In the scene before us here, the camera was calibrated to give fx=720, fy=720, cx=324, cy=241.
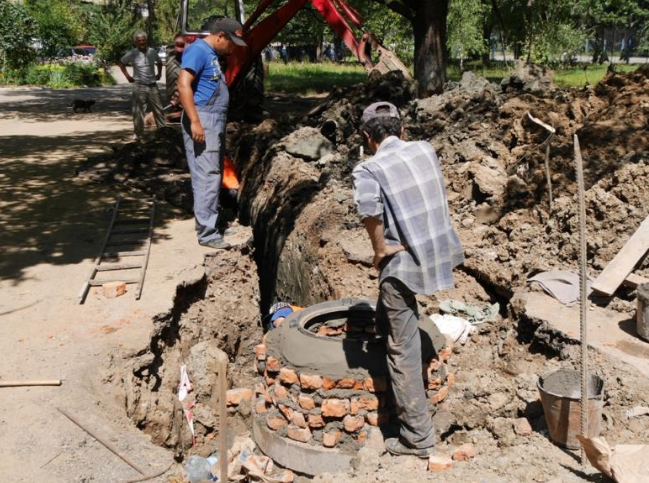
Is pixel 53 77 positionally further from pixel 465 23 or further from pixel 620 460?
pixel 620 460

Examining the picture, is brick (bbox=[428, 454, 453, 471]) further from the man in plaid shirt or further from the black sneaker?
the black sneaker

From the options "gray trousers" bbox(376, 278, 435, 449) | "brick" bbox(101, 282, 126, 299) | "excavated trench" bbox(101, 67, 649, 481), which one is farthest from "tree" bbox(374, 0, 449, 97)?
"gray trousers" bbox(376, 278, 435, 449)

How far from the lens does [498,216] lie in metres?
7.49

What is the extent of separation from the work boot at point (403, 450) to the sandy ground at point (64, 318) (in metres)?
1.33

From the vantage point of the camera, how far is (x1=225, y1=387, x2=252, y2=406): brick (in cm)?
565

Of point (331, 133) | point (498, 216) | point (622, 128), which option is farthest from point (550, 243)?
point (331, 133)

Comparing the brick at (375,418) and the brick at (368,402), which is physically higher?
the brick at (368,402)

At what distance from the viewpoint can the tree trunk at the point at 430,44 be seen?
43.9 feet

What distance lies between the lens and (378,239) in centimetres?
402

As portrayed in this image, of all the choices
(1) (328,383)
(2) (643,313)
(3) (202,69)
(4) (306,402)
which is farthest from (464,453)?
(3) (202,69)

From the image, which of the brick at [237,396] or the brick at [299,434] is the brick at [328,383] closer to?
the brick at [299,434]

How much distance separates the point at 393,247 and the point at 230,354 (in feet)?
9.47

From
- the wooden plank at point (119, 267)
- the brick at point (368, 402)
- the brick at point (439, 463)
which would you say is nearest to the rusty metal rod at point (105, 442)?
the brick at point (368, 402)

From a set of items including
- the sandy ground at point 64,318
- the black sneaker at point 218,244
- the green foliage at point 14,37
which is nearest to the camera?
the sandy ground at point 64,318
